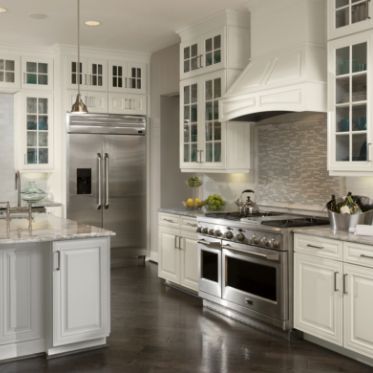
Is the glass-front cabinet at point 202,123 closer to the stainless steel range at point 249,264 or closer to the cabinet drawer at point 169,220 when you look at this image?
the cabinet drawer at point 169,220

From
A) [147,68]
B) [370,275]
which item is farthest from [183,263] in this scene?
[147,68]

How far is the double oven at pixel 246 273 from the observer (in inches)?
172

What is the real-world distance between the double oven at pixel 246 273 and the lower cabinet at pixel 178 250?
0.93 ft

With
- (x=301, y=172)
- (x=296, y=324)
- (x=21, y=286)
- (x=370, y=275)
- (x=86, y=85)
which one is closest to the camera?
(x=370, y=275)

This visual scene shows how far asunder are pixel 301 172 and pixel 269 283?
3.95ft

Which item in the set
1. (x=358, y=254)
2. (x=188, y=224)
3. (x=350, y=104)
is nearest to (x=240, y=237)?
(x=188, y=224)

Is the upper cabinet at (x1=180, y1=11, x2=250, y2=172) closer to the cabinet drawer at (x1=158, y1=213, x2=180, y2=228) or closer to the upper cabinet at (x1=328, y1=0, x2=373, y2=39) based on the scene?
the cabinet drawer at (x1=158, y1=213, x2=180, y2=228)

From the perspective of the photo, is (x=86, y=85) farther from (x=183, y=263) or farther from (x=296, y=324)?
(x=296, y=324)

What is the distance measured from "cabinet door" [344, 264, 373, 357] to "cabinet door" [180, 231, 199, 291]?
6.64 ft

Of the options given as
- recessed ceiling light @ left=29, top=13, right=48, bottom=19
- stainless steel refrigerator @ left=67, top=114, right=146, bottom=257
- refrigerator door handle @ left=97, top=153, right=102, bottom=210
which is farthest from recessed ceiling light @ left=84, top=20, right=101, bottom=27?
refrigerator door handle @ left=97, top=153, right=102, bottom=210

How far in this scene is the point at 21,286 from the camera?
3.94 metres

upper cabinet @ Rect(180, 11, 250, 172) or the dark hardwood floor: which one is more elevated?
upper cabinet @ Rect(180, 11, 250, 172)

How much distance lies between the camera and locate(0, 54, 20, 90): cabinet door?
6.94 metres

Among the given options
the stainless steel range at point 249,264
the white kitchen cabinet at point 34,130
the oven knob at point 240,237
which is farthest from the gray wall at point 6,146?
the oven knob at point 240,237
